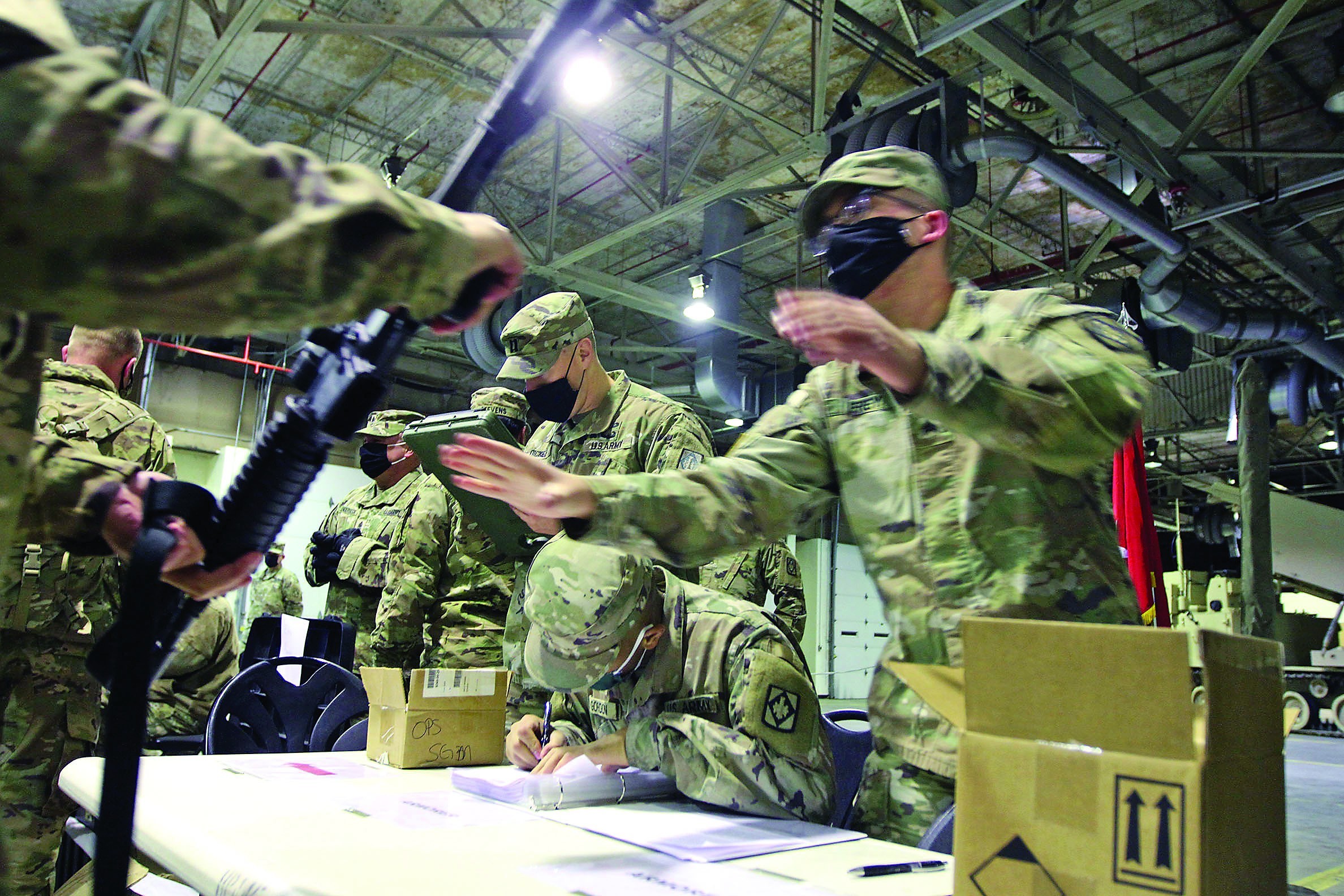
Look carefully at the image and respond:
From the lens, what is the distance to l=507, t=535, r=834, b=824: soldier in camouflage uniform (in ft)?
5.12

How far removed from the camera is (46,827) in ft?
8.17

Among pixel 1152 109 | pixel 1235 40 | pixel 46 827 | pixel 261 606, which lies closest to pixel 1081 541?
pixel 46 827

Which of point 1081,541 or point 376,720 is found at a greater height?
point 1081,541

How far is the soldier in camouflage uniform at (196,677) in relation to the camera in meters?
3.26

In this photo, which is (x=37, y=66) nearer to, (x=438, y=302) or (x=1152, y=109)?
(x=438, y=302)

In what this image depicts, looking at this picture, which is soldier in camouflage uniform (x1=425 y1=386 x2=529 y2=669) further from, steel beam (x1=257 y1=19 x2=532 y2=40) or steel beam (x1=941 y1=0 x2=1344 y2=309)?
steel beam (x1=941 y1=0 x2=1344 y2=309)

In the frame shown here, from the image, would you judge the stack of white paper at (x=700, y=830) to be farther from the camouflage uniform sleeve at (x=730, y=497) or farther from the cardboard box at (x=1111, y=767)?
the cardboard box at (x=1111, y=767)

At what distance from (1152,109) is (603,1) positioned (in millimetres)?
5734

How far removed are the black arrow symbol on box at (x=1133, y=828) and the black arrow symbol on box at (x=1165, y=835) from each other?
0.02 m

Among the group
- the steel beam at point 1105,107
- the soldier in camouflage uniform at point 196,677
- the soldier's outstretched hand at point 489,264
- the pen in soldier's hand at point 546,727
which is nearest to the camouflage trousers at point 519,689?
the pen in soldier's hand at point 546,727

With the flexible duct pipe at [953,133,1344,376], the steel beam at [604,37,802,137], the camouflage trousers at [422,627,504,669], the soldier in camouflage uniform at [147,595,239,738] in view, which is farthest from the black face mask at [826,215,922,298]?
the flexible duct pipe at [953,133,1344,376]

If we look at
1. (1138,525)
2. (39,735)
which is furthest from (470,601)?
(1138,525)

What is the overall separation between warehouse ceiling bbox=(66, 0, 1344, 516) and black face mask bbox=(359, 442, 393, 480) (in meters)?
2.05

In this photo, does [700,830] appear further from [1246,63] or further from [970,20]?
[1246,63]
